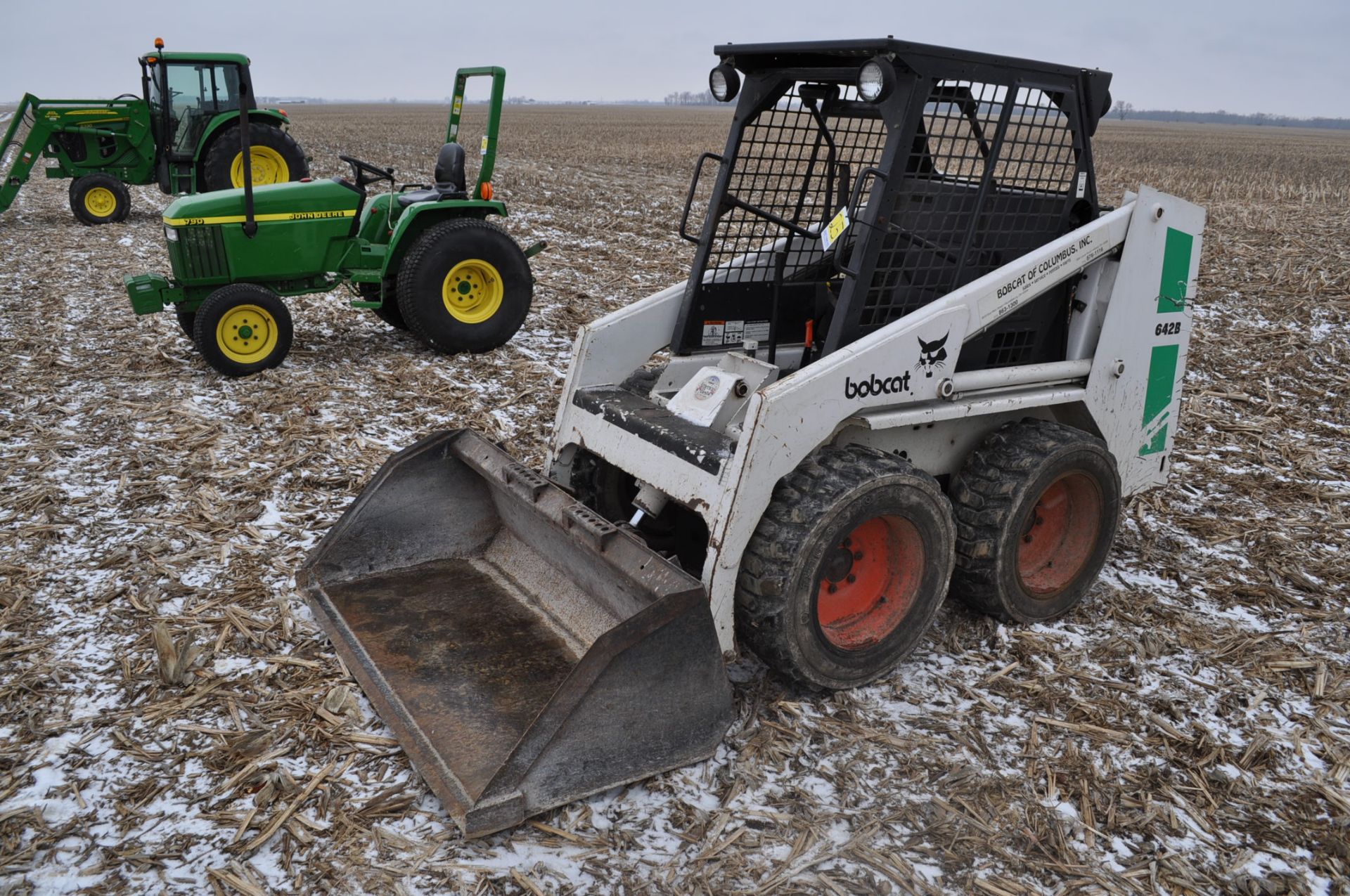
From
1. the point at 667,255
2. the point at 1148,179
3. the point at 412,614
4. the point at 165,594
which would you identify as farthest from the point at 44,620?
the point at 1148,179

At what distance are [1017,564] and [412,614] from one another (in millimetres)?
2323

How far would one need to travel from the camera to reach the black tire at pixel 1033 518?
3750 millimetres

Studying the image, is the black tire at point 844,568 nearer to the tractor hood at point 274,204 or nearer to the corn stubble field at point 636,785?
the corn stubble field at point 636,785

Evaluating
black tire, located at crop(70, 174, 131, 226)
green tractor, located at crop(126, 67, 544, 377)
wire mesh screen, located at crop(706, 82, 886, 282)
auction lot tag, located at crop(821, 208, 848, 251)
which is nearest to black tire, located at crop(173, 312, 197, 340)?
green tractor, located at crop(126, 67, 544, 377)

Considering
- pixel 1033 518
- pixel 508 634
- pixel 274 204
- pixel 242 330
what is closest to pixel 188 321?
pixel 242 330

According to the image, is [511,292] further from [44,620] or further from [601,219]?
[601,219]

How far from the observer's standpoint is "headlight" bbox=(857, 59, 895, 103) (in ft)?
10.6

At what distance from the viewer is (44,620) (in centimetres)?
382

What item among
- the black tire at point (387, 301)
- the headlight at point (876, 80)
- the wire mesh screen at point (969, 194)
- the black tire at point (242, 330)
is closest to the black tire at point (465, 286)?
the black tire at point (387, 301)

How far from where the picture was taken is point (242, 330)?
674 cm

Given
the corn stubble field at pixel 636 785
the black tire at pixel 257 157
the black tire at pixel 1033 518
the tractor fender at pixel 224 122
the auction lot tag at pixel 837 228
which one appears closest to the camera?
the corn stubble field at pixel 636 785

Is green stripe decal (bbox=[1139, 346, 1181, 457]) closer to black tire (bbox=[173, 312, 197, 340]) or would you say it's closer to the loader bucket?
the loader bucket

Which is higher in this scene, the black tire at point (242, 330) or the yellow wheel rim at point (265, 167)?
the yellow wheel rim at point (265, 167)

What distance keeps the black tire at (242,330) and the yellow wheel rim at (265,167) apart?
6.91 m
